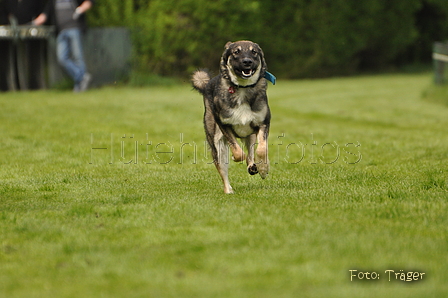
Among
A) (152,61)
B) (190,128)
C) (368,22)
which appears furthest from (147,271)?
(368,22)

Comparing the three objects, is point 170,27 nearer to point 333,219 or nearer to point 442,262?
point 333,219

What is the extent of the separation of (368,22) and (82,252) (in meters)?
22.5

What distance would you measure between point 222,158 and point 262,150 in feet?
1.60

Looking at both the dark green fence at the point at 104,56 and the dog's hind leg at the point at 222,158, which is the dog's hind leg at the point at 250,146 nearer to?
the dog's hind leg at the point at 222,158

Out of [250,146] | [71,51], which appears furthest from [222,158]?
[71,51]

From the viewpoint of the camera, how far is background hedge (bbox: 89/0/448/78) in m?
20.8

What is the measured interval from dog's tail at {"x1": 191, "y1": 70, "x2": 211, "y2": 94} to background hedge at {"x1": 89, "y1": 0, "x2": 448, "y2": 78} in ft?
42.7

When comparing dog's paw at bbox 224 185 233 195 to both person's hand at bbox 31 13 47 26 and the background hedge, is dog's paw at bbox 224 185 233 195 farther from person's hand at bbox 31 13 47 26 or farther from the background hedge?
the background hedge

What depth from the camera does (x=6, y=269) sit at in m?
4.67

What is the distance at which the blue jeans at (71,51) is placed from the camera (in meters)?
18.0

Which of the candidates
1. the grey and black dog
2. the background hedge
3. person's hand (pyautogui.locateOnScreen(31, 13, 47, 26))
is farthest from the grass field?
the background hedge

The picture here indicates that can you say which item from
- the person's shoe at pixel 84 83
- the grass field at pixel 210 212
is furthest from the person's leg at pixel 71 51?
the grass field at pixel 210 212

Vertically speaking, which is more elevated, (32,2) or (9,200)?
(32,2)

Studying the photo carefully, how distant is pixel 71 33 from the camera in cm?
1792
